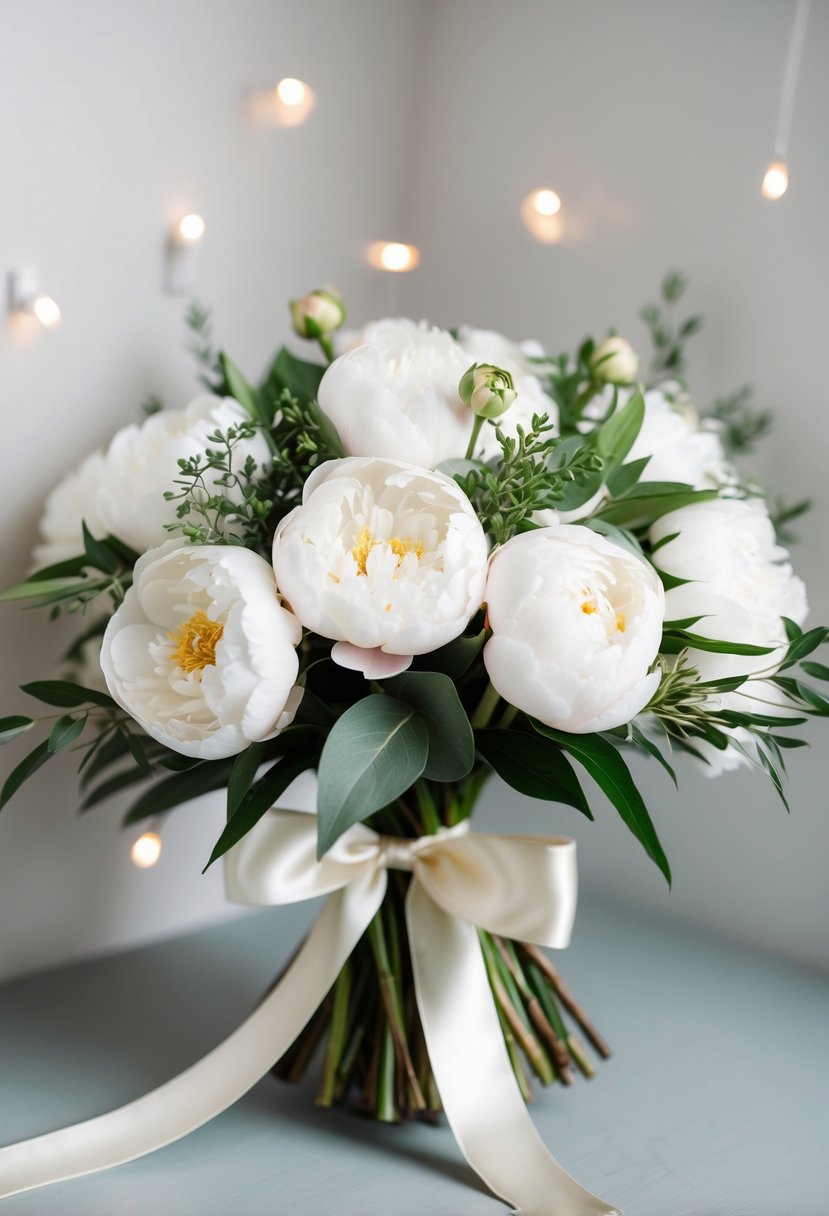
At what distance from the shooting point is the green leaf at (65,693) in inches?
30.1

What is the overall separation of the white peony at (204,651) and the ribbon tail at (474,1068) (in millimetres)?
251

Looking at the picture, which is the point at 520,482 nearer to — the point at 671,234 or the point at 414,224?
the point at 671,234

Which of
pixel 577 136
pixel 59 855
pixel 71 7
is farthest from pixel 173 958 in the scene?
pixel 577 136

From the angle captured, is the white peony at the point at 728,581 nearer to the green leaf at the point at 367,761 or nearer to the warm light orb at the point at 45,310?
the green leaf at the point at 367,761

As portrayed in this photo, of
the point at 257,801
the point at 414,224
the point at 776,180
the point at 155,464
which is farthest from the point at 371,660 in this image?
the point at 414,224

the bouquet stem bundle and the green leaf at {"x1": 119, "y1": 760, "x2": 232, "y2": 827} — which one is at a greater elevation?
the green leaf at {"x1": 119, "y1": 760, "x2": 232, "y2": 827}

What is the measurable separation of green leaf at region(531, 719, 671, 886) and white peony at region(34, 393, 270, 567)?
299 millimetres

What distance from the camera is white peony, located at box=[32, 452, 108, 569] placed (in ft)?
2.87

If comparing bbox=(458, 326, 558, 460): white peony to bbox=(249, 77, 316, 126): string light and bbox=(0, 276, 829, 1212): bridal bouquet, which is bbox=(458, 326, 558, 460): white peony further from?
bbox=(249, 77, 316, 126): string light

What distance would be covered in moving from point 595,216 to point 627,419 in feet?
1.52

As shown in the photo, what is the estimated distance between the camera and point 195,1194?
72cm

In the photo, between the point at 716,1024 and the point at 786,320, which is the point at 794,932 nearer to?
the point at 716,1024

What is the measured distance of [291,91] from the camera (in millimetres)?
1062

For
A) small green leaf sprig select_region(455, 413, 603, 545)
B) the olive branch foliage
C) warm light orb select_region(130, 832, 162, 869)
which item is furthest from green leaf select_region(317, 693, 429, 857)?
warm light orb select_region(130, 832, 162, 869)
